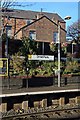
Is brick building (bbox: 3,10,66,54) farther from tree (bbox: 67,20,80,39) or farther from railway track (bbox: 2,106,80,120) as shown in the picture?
railway track (bbox: 2,106,80,120)

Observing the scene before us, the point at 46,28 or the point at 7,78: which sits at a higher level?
the point at 46,28

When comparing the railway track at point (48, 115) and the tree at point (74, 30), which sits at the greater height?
the tree at point (74, 30)

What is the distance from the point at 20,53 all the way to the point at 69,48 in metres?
13.4

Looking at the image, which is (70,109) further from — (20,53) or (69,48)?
(69,48)

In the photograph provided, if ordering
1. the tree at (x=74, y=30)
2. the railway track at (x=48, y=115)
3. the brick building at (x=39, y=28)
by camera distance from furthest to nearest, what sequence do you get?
1. the brick building at (x=39, y=28)
2. the tree at (x=74, y=30)
3. the railway track at (x=48, y=115)

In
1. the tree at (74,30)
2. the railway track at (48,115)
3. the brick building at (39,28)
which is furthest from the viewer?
the brick building at (39,28)

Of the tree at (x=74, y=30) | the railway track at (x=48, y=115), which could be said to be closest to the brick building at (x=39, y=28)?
the tree at (x=74, y=30)

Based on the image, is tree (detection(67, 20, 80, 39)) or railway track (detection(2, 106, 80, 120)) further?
tree (detection(67, 20, 80, 39))

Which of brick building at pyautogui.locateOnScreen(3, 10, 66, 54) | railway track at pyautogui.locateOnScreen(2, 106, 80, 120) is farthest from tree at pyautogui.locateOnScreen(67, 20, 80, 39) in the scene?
railway track at pyautogui.locateOnScreen(2, 106, 80, 120)

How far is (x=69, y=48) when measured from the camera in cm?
4012

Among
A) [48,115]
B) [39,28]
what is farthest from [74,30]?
[48,115]

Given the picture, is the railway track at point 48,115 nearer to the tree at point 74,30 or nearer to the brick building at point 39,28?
the tree at point 74,30

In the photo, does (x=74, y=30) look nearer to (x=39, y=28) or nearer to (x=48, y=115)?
(x=39, y=28)

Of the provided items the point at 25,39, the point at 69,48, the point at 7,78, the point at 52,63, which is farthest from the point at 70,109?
the point at 69,48
